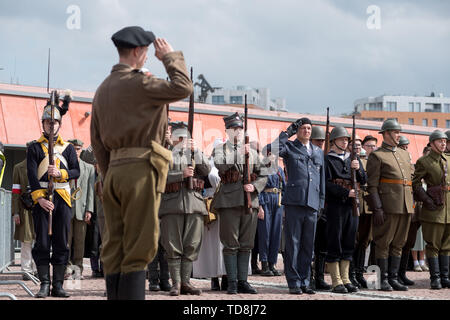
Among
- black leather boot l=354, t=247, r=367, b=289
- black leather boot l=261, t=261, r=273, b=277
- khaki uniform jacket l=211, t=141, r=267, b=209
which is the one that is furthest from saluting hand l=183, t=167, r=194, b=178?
black leather boot l=261, t=261, r=273, b=277

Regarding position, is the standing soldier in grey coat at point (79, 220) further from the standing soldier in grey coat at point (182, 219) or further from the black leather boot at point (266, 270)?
the black leather boot at point (266, 270)

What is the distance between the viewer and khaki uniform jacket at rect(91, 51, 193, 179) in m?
4.96

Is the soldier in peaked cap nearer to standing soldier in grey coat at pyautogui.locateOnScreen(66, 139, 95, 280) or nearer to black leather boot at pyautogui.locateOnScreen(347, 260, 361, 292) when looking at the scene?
black leather boot at pyautogui.locateOnScreen(347, 260, 361, 292)

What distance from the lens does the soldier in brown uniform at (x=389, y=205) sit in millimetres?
9969

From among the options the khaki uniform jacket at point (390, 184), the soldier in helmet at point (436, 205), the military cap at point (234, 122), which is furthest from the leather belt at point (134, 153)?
the soldier in helmet at point (436, 205)

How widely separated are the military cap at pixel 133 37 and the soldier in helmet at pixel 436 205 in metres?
6.37

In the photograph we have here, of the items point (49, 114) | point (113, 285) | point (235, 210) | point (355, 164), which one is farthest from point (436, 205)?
point (113, 285)

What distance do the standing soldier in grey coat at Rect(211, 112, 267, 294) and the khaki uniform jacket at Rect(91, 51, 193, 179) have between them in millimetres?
4315

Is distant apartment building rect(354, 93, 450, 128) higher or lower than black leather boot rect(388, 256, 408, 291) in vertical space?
higher

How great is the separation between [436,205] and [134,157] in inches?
260

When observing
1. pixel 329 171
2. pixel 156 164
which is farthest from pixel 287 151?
pixel 156 164

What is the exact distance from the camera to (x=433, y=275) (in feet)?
34.0
